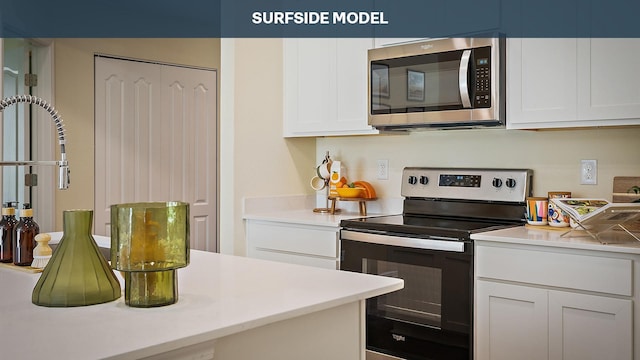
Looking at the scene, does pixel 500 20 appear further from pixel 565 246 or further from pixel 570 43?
pixel 565 246

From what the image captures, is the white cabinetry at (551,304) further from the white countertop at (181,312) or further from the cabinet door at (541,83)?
the white countertop at (181,312)

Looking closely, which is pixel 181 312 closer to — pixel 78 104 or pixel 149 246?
pixel 149 246

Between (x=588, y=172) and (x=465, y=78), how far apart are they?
718 millimetres

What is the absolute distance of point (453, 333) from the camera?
2.85 m

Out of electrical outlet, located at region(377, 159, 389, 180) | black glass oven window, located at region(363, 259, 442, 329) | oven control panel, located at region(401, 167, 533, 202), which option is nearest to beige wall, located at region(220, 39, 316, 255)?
electrical outlet, located at region(377, 159, 389, 180)

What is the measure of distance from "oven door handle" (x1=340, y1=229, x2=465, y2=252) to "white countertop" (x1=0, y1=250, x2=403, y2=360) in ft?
3.55

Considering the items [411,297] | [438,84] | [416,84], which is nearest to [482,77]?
[438,84]

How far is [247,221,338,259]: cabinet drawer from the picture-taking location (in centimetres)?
338

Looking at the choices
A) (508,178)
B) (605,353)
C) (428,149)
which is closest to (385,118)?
(428,149)

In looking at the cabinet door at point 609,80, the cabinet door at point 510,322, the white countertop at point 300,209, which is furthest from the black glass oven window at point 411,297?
the cabinet door at point 609,80

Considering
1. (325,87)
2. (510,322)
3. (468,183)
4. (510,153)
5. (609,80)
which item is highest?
(325,87)

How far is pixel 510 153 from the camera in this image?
330 centimetres

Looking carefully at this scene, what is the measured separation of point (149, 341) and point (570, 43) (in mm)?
2298

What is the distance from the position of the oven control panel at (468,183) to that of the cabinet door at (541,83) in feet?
1.07
